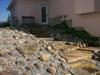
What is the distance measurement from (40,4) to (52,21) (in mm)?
2167

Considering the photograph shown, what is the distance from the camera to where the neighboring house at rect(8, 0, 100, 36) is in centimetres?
1419

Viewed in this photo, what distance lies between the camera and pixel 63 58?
9930 millimetres

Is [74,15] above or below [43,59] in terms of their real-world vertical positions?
above

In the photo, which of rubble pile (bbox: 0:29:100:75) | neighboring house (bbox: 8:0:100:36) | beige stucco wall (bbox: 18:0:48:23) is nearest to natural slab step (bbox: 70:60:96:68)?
rubble pile (bbox: 0:29:100:75)

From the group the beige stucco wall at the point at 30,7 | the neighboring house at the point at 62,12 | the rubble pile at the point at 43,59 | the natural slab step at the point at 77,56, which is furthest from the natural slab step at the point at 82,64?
the beige stucco wall at the point at 30,7

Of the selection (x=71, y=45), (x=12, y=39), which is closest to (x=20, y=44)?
(x=12, y=39)

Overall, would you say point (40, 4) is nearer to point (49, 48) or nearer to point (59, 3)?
point (59, 3)

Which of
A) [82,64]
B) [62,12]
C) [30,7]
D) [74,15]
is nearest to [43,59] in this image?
[82,64]

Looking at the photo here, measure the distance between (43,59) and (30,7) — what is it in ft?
46.6

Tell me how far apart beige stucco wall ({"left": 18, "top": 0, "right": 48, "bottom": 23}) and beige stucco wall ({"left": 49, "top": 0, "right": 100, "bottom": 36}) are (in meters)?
1.00

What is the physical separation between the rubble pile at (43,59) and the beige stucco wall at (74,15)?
10.4ft

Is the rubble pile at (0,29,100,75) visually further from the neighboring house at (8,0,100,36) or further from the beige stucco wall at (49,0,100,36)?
the neighboring house at (8,0,100,36)

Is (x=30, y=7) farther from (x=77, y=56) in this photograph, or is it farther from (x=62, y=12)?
(x=77, y=56)

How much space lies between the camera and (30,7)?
2302cm
